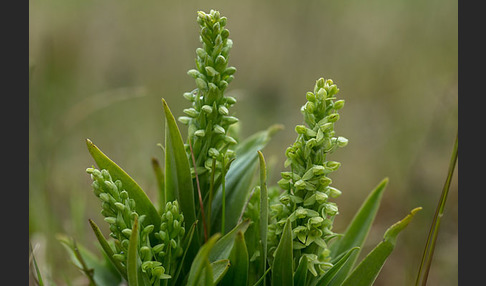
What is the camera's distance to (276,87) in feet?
18.5

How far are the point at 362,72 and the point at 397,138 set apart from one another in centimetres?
158

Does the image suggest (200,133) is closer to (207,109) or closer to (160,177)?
(207,109)

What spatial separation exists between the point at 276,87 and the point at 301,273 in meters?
4.21

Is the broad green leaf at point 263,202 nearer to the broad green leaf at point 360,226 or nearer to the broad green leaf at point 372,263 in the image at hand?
the broad green leaf at point 372,263

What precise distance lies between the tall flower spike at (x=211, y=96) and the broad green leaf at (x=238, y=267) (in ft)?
0.97

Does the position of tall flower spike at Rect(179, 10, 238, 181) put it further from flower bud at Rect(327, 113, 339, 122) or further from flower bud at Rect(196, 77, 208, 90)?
flower bud at Rect(327, 113, 339, 122)

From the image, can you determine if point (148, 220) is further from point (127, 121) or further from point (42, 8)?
point (42, 8)

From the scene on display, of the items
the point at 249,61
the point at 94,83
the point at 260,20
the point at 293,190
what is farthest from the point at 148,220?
the point at 260,20

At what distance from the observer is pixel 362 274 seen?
5.11 ft

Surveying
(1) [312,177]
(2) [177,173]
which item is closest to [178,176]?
(2) [177,173]

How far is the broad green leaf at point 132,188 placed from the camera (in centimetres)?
157

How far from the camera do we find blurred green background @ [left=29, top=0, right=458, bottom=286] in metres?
3.70

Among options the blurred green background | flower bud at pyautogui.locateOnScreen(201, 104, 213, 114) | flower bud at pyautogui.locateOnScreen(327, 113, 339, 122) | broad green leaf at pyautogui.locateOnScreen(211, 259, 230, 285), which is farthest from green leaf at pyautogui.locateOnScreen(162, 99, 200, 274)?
the blurred green background

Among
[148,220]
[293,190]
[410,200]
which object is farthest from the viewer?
[410,200]
